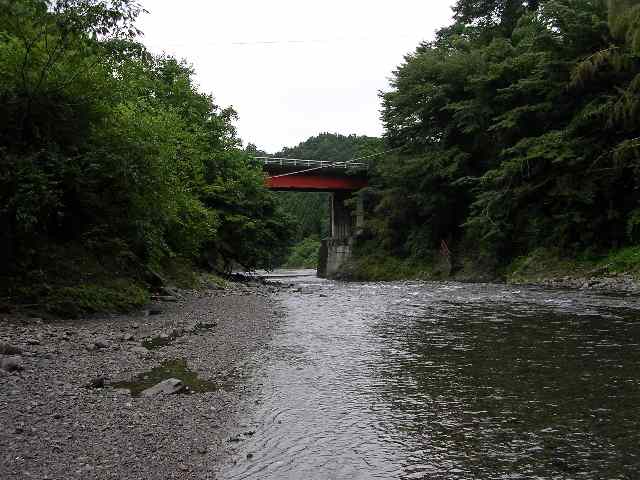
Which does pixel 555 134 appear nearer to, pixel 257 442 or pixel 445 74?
pixel 445 74

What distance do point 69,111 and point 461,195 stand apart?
30060 millimetres

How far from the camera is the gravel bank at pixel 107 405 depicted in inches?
186

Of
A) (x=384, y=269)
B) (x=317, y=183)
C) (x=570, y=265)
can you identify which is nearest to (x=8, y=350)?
(x=570, y=265)

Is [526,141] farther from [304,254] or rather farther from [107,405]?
[304,254]

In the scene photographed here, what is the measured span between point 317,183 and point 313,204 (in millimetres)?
87142

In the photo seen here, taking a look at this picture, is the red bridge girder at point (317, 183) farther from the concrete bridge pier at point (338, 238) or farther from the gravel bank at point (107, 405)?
the gravel bank at point (107, 405)

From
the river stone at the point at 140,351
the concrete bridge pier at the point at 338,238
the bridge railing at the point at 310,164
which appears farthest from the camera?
the concrete bridge pier at the point at 338,238

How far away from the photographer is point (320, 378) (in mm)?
7941

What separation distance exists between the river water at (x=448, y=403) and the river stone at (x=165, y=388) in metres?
0.93

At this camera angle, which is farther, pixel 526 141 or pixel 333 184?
pixel 333 184

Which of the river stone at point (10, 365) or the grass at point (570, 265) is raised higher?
the grass at point (570, 265)

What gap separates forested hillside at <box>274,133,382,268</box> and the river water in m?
101

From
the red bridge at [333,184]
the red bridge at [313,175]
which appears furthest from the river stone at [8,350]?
the red bridge at [313,175]

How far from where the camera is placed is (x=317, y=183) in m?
53.9
